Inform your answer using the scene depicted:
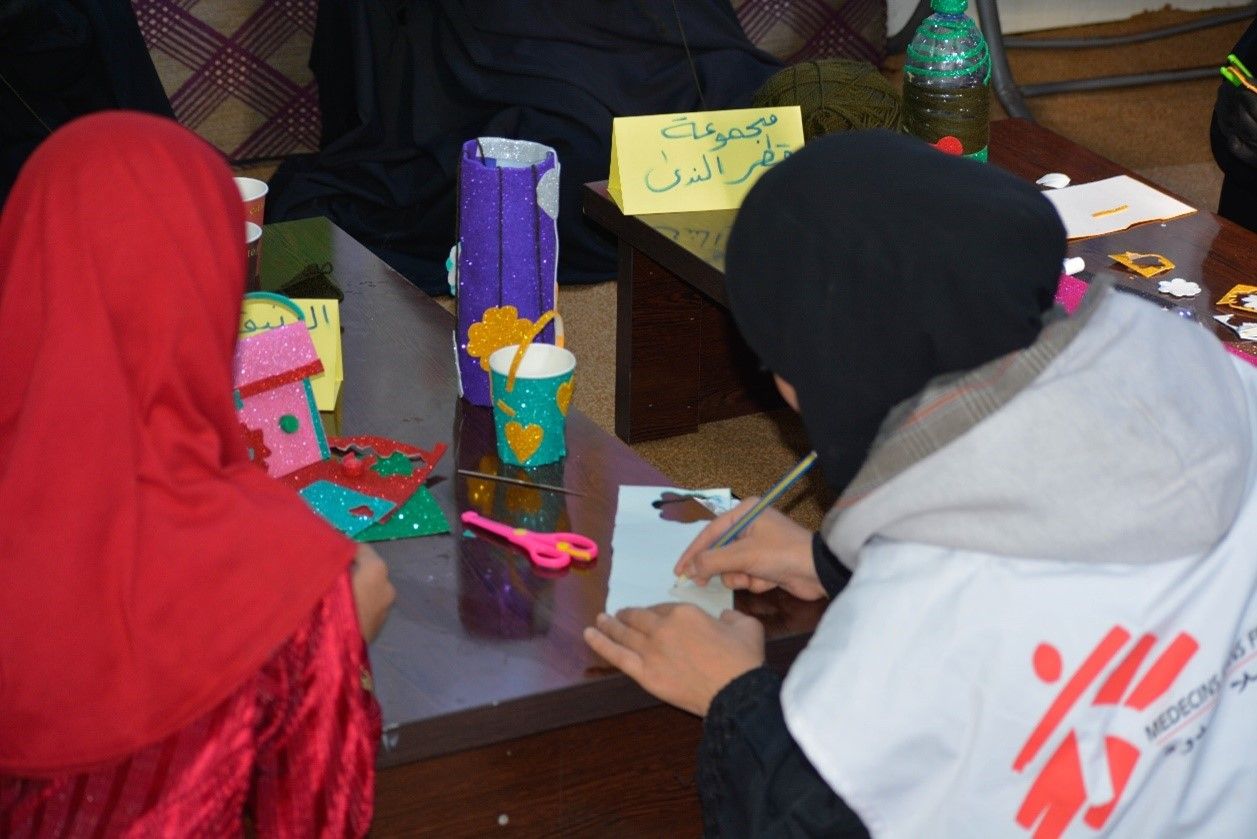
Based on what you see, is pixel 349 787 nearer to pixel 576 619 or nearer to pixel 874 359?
pixel 576 619

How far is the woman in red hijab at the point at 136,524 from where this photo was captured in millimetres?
897

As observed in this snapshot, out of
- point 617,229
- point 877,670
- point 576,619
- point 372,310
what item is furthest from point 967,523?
point 617,229

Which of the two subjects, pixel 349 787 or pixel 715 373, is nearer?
pixel 349 787

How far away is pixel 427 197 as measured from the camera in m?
3.14

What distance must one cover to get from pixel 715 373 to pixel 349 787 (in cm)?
167

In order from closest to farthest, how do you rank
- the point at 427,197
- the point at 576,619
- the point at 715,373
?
the point at 576,619, the point at 715,373, the point at 427,197

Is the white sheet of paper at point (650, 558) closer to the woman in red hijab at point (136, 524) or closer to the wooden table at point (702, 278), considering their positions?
the woman in red hijab at point (136, 524)

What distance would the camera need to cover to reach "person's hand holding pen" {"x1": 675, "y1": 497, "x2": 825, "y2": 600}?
123 cm

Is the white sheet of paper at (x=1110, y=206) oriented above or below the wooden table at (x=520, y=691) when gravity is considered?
below

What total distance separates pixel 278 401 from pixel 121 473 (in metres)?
0.50

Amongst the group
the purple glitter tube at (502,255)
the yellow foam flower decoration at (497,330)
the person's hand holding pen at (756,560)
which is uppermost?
the purple glitter tube at (502,255)

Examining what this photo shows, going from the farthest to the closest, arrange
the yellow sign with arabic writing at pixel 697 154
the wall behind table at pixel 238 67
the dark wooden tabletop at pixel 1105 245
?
the wall behind table at pixel 238 67 < the yellow sign with arabic writing at pixel 697 154 < the dark wooden tabletop at pixel 1105 245

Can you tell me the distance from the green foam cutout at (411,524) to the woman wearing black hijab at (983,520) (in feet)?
Result: 1.31

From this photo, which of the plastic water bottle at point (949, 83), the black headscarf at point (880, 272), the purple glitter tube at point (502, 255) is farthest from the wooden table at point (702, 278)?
the black headscarf at point (880, 272)
